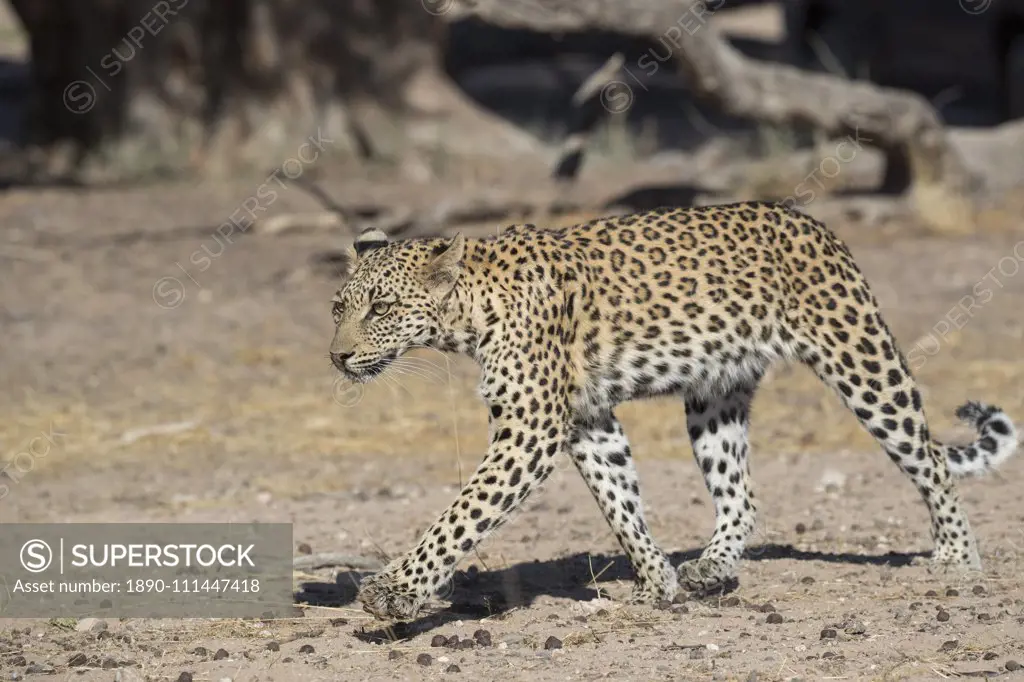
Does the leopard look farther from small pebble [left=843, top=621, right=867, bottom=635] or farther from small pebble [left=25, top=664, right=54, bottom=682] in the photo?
small pebble [left=25, top=664, right=54, bottom=682]

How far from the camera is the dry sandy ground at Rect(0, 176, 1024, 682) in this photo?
646 cm

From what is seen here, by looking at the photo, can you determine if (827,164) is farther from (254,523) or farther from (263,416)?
(254,523)

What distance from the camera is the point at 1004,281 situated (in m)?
15.0

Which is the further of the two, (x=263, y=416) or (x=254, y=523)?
(x=263, y=416)

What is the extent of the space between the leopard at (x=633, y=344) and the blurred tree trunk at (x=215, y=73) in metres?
13.6

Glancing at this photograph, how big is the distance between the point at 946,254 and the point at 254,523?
29.2 feet

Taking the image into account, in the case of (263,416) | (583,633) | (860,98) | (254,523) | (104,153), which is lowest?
(583,633)

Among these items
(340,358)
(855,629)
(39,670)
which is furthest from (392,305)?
(855,629)

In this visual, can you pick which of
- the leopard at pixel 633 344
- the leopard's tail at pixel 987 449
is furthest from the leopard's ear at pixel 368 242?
the leopard's tail at pixel 987 449

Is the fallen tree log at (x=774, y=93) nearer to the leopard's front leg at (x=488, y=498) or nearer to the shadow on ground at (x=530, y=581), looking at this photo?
the shadow on ground at (x=530, y=581)

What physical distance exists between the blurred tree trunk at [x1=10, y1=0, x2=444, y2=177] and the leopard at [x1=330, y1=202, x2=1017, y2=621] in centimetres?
1363

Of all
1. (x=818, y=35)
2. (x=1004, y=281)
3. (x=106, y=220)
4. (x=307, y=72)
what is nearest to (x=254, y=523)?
(x=1004, y=281)

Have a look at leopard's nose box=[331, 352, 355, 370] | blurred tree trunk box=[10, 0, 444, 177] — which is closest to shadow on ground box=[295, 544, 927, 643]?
leopard's nose box=[331, 352, 355, 370]

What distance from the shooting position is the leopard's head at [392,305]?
21.8 feet
